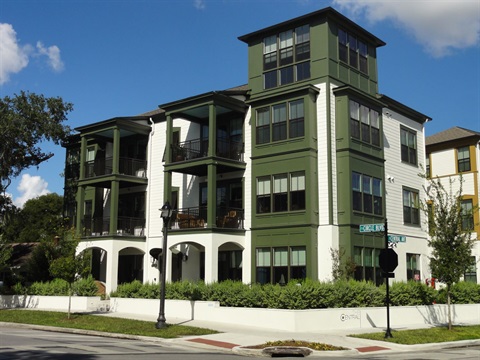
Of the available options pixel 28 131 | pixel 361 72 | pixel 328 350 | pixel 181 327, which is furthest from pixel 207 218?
pixel 28 131

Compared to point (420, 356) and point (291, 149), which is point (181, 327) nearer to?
point (420, 356)

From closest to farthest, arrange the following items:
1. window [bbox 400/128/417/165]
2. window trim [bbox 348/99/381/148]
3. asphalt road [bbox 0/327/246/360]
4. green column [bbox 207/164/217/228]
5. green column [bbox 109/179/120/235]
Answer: asphalt road [bbox 0/327/246/360] < green column [bbox 207/164/217/228] < window trim [bbox 348/99/381/148] < green column [bbox 109/179/120/235] < window [bbox 400/128/417/165]

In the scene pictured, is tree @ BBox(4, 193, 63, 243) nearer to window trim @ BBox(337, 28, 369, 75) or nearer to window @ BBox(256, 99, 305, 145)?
window @ BBox(256, 99, 305, 145)

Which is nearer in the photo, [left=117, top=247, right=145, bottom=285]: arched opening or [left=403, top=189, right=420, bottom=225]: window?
[left=403, top=189, right=420, bottom=225]: window

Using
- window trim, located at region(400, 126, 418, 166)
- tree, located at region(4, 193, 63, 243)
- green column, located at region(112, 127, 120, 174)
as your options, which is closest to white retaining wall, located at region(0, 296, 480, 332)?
green column, located at region(112, 127, 120, 174)

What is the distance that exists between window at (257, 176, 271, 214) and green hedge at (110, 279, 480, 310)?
5836 millimetres

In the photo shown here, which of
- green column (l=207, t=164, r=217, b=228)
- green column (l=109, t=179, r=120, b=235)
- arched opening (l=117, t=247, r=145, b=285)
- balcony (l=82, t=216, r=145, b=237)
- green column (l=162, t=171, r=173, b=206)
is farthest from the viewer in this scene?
arched opening (l=117, t=247, r=145, b=285)

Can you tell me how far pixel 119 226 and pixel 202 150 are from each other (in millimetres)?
7904

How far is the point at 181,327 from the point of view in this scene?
22625mm

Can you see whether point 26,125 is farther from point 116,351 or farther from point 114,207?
point 116,351

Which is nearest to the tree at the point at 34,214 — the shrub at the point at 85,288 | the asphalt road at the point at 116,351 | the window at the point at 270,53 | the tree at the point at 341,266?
the shrub at the point at 85,288

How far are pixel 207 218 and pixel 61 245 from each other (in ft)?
23.9

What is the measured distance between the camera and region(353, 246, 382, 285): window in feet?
97.6

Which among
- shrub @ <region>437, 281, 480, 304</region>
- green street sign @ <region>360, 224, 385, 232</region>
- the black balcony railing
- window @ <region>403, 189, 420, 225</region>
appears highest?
the black balcony railing
